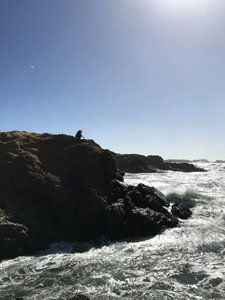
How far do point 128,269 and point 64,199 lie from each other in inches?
273

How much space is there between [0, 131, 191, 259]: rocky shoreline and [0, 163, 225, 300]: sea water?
2.67 ft

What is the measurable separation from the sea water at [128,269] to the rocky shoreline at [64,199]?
813 mm

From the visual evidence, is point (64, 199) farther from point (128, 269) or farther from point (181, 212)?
point (181, 212)

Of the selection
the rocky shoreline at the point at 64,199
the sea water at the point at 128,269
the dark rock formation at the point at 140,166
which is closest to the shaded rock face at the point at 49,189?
the rocky shoreline at the point at 64,199

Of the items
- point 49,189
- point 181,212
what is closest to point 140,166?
point 181,212

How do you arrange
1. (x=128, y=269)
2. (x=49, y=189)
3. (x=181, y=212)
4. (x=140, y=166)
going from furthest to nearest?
(x=140, y=166) < (x=181, y=212) < (x=49, y=189) < (x=128, y=269)

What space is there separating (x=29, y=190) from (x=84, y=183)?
3978 mm

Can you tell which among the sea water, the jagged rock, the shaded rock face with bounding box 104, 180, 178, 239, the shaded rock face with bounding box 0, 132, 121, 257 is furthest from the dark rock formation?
the sea water

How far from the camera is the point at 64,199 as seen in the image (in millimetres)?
14500

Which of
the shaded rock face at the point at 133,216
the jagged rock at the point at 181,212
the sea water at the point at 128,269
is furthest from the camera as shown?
the jagged rock at the point at 181,212

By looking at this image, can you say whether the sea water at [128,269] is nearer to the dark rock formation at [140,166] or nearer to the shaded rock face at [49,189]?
the shaded rock face at [49,189]

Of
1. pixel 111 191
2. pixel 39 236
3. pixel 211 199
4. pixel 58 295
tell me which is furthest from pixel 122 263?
pixel 211 199

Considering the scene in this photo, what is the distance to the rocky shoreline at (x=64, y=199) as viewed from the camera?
484 inches

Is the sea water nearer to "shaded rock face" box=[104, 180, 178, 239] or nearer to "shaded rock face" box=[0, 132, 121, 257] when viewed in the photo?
"shaded rock face" box=[104, 180, 178, 239]
